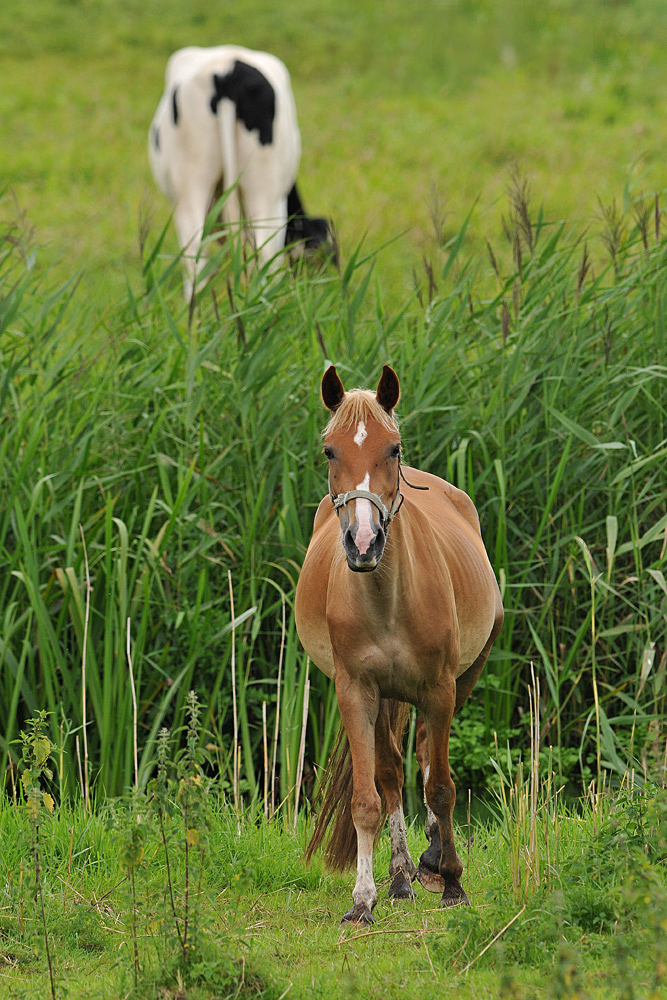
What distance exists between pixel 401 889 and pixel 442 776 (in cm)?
53

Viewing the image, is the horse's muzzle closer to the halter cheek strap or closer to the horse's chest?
the halter cheek strap

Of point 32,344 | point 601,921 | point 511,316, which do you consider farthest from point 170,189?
point 601,921

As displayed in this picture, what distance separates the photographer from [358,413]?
2748 mm

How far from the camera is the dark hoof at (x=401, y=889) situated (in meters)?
3.32

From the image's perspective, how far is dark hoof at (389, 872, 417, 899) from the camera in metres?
3.32

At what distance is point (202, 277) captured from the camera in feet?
17.5

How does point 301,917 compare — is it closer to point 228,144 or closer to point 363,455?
point 363,455

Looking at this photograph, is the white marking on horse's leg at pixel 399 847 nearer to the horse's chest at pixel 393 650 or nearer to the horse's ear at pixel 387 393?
the horse's chest at pixel 393 650

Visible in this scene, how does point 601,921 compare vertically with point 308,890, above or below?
above

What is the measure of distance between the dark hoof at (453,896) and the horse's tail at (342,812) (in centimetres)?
39

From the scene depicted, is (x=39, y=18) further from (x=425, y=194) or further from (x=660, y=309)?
(x=660, y=309)

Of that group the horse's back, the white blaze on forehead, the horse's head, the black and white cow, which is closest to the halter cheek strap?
the horse's head

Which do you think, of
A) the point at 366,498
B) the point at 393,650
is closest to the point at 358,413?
the point at 366,498

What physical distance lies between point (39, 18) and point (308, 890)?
24724 millimetres
